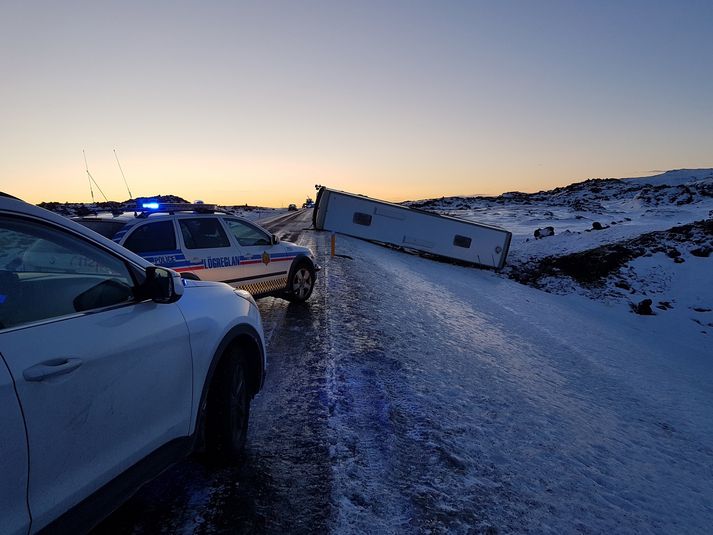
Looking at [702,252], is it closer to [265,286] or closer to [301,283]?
[301,283]

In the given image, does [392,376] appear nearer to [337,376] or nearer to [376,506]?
[337,376]

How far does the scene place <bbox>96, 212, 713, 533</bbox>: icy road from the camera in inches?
122

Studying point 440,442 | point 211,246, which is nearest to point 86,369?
point 440,442

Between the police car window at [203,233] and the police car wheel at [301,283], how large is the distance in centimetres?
184

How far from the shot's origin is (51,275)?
8.10 ft

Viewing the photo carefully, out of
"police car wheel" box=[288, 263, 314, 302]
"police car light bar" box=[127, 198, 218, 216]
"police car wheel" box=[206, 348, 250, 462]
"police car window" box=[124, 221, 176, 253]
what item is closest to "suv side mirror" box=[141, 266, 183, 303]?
"police car wheel" box=[206, 348, 250, 462]

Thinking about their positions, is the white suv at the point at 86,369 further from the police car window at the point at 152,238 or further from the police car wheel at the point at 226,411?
the police car window at the point at 152,238

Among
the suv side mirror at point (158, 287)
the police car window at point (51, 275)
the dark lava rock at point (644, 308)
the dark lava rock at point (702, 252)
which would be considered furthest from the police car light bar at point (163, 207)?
the dark lava rock at point (702, 252)

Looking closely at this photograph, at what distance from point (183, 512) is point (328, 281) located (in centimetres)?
880

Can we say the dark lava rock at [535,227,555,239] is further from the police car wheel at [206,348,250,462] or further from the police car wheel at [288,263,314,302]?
the police car wheel at [206,348,250,462]

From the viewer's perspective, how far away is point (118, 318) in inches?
88.5

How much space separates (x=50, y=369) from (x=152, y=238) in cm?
462

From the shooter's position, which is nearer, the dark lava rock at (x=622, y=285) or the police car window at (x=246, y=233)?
the police car window at (x=246, y=233)

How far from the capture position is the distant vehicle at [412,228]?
71.5 ft
